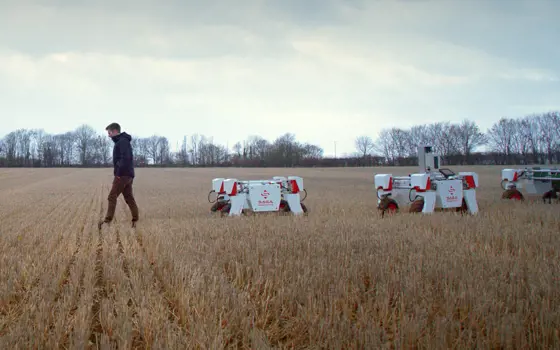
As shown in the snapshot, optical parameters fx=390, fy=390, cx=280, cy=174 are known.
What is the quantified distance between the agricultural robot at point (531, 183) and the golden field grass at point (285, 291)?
25.5ft

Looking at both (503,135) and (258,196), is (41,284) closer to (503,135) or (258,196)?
(258,196)

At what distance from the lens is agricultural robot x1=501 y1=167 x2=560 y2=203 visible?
1331 cm

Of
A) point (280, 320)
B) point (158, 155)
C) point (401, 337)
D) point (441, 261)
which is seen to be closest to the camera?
point (401, 337)

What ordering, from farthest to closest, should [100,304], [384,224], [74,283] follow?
[384,224] < [74,283] < [100,304]

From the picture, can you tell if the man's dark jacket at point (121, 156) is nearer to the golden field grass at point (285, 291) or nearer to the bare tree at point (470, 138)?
the golden field grass at point (285, 291)

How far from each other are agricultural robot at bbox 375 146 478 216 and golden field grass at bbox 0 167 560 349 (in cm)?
338

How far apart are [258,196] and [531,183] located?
1005 centimetres

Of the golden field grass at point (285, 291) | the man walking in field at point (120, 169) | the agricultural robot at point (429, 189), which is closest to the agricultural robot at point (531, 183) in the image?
the agricultural robot at point (429, 189)

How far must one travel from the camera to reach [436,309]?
129 inches

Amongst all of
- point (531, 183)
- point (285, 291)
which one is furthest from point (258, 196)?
point (531, 183)

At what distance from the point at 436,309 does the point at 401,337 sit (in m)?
0.78

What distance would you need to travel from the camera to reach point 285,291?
12.0ft

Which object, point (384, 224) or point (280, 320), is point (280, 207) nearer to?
point (384, 224)

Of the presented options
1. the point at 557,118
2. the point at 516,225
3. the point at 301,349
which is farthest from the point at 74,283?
the point at 557,118
